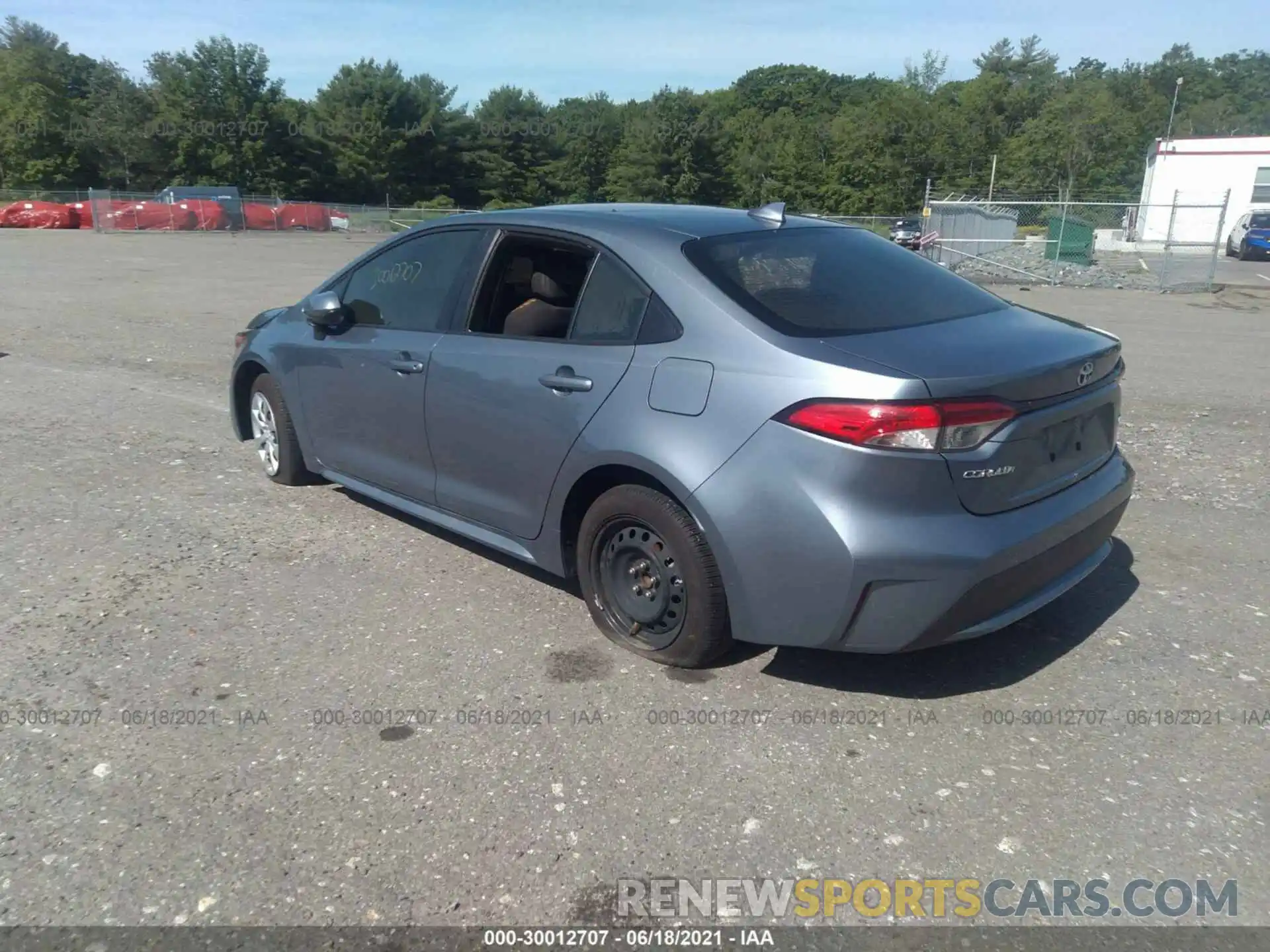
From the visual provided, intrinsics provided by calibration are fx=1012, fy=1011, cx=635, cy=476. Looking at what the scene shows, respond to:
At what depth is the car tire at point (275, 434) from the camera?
18.5 ft

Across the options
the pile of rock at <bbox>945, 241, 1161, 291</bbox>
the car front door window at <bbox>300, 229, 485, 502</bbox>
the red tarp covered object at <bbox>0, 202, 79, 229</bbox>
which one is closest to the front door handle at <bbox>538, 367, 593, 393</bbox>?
the car front door window at <bbox>300, 229, 485, 502</bbox>

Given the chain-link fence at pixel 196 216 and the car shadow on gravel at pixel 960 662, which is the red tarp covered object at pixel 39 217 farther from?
the car shadow on gravel at pixel 960 662

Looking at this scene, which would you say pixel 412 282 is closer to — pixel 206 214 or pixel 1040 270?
pixel 1040 270

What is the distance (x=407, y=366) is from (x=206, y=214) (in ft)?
128

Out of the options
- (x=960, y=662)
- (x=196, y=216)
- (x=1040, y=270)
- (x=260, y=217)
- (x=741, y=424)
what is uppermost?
(x=741, y=424)

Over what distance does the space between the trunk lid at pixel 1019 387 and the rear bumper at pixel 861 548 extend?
89mm

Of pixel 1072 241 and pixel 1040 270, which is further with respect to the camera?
pixel 1072 241

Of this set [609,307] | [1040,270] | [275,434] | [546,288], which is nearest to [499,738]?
[609,307]

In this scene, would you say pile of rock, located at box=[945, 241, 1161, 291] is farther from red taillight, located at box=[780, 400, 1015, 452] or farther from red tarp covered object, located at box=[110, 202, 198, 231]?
red tarp covered object, located at box=[110, 202, 198, 231]

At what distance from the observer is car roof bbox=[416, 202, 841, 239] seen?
3.94m

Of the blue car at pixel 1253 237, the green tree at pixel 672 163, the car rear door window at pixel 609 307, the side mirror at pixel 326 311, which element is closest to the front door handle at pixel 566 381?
the car rear door window at pixel 609 307

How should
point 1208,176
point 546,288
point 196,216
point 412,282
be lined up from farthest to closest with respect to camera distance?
point 1208,176 < point 196,216 < point 412,282 < point 546,288

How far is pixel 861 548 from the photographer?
3.09 meters

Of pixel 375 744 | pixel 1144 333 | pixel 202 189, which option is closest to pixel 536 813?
pixel 375 744
